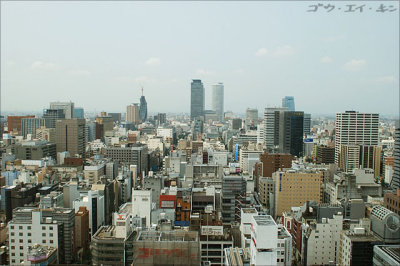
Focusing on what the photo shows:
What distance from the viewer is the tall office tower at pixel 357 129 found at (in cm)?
2282

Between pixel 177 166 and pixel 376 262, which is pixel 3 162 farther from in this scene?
pixel 376 262

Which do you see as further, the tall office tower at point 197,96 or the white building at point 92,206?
the tall office tower at point 197,96

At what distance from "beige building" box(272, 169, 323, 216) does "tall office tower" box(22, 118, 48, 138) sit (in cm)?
2357

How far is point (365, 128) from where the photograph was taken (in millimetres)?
23016

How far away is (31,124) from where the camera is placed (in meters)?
32.2

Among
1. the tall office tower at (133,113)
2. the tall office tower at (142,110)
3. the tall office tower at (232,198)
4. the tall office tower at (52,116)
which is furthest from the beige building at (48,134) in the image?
the tall office tower at (142,110)

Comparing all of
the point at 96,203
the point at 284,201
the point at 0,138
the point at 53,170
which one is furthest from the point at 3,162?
the point at 284,201

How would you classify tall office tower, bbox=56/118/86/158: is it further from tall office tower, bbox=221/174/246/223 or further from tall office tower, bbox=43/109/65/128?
tall office tower, bbox=221/174/246/223

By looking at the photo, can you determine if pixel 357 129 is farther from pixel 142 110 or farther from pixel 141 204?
pixel 142 110

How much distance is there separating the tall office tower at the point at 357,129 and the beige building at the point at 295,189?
398 inches

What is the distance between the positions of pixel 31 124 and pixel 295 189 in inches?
980

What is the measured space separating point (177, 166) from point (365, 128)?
11712mm

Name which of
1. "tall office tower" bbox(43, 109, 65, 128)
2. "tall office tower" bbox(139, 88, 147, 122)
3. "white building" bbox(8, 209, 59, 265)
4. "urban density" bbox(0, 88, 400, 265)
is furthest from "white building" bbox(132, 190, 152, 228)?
"tall office tower" bbox(139, 88, 147, 122)

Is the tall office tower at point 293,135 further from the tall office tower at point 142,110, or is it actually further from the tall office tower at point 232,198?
the tall office tower at point 142,110
